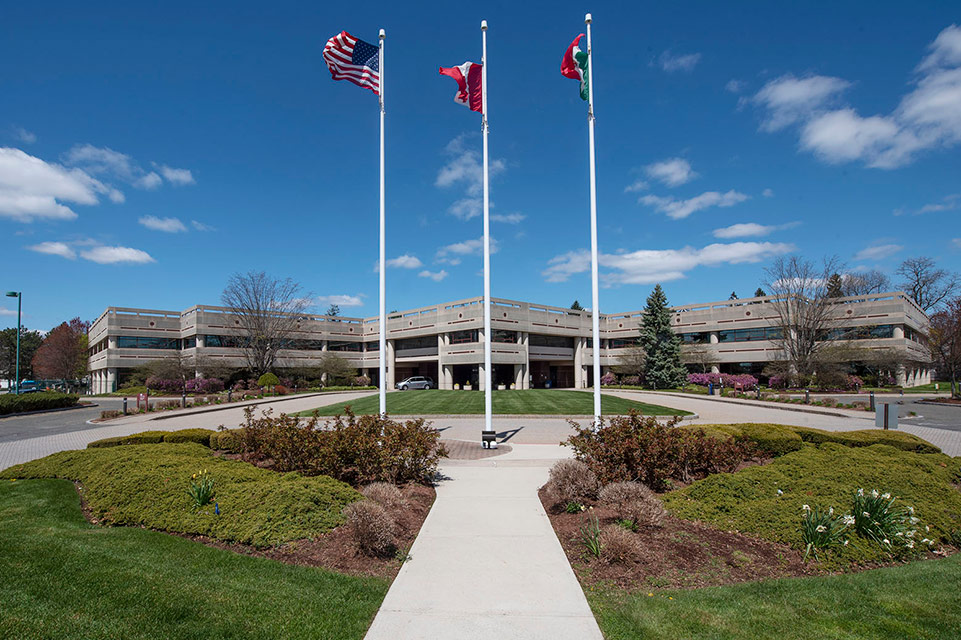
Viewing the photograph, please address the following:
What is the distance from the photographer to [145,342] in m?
54.4

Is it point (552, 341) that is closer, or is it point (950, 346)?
point (950, 346)

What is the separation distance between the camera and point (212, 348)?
51.4 metres

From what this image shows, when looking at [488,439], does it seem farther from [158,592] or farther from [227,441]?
[158,592]

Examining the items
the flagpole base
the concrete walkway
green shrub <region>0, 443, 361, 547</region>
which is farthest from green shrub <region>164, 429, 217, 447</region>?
the concrete walkway

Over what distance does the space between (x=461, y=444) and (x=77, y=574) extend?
10700 mm

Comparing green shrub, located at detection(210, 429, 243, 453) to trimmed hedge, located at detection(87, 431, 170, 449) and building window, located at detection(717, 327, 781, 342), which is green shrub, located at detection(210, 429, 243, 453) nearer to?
trimmed hedge, located at detection(87, 431, 170, 449)

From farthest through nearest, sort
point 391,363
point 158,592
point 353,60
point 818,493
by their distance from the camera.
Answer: point 391,363 → point 353,60 → point 818,493 → point 158,592

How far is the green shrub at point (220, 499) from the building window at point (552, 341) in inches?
1872

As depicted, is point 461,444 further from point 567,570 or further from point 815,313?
point 815,313

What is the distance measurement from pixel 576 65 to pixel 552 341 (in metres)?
44.7

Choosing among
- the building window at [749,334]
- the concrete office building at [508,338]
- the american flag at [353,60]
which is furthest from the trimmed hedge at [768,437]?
the building window at [749,334]

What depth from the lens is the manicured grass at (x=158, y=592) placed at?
3672 mm

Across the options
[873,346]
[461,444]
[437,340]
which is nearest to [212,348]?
[437,340]

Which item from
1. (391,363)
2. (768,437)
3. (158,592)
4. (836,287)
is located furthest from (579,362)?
(158,592)
